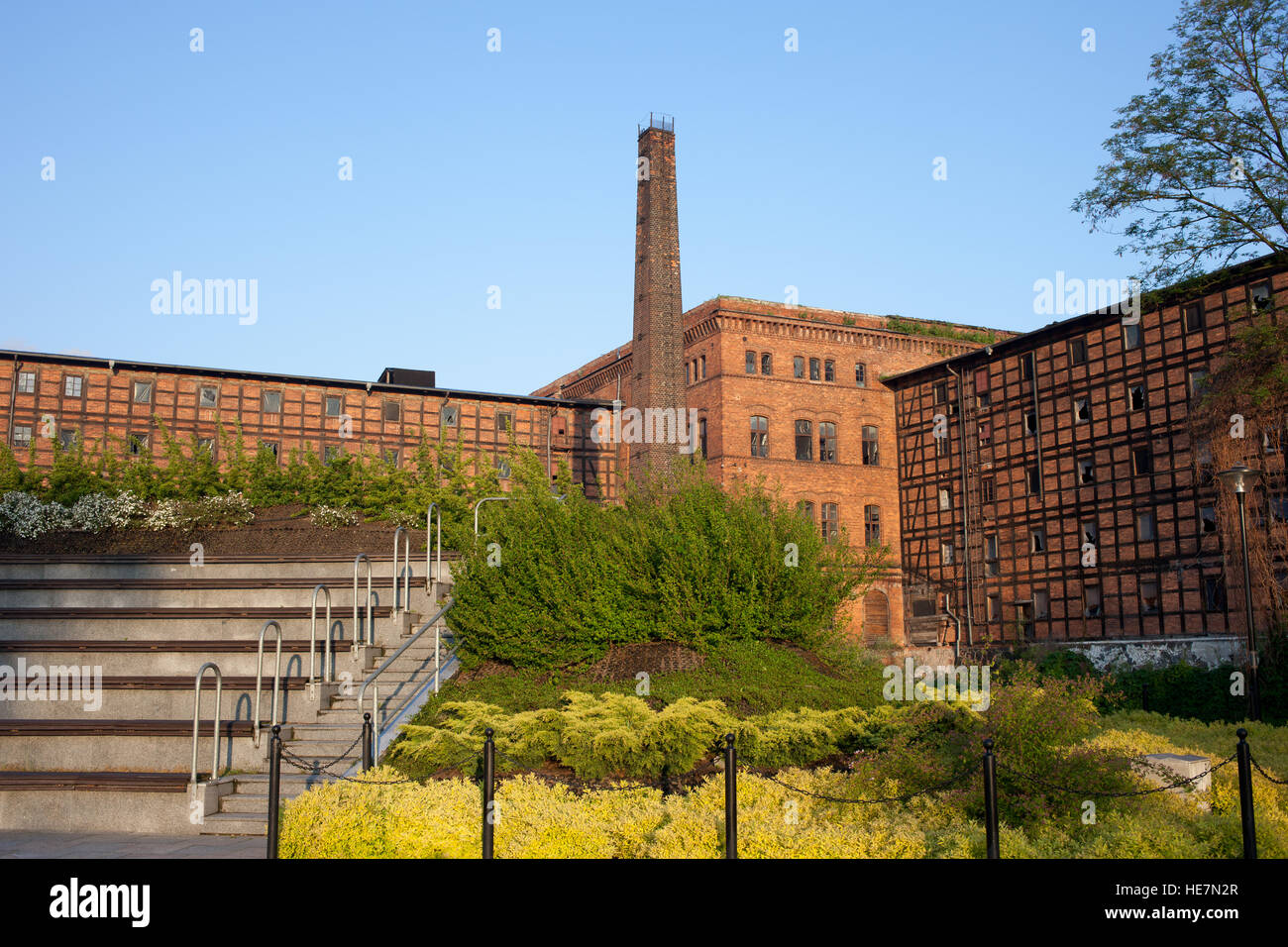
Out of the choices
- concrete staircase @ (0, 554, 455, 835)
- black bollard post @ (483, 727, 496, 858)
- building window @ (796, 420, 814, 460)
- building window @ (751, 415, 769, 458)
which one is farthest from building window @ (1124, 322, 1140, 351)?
black bollard post @ (483, 727, 496, 858)

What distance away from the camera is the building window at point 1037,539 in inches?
1628

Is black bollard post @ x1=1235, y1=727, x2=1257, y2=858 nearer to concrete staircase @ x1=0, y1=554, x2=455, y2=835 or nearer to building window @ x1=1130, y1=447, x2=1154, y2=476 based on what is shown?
concrete staircase @ x1=0, y1=554, x2=455, y2=835

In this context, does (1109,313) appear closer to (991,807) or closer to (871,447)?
(871,447)

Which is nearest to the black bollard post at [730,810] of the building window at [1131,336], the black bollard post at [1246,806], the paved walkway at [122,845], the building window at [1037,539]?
the black bollard post at [1246,806]

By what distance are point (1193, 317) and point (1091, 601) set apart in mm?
10176

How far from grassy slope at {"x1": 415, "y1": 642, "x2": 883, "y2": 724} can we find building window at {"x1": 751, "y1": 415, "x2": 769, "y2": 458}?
34299 millimetres

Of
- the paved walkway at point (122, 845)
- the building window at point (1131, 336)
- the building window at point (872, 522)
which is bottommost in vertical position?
the paved walkway at point (122, 845)

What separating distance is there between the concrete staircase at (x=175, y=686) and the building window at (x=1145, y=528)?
27756 millimetres

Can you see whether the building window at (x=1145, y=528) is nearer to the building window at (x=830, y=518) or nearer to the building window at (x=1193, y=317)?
the building window at (x=1193, y=317)

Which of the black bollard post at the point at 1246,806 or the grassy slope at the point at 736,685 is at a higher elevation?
the grassy slope at the point at 736,685

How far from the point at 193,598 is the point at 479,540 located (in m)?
4.71
